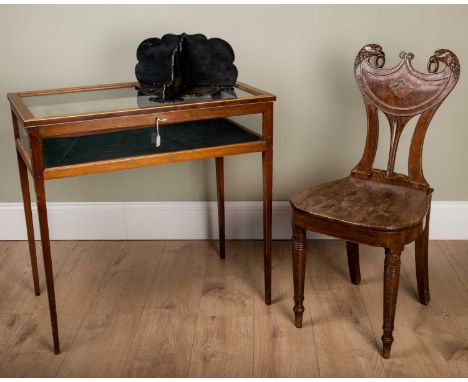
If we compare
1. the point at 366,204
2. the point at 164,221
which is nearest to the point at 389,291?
the point at 366,204

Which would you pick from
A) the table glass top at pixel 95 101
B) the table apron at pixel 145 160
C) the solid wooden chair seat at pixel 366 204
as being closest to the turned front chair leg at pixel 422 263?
the solid wooden chair seat at pixel 366 204

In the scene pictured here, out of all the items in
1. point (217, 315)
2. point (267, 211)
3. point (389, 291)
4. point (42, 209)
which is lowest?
point (217, 315)

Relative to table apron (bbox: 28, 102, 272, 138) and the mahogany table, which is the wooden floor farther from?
table apron (bbox: 28, 102, 272, 138)

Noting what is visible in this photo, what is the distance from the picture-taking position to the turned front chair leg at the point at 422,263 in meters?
2.46

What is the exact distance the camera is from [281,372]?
2193 mm

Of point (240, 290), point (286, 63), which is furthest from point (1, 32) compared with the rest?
point (240, 290)

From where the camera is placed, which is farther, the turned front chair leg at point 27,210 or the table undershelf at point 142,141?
the turned front chair leg at point 27,210

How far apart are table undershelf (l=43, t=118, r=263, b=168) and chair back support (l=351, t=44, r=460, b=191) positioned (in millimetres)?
466

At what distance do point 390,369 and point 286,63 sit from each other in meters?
1.43

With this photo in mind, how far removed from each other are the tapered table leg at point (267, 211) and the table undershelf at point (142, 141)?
0.09m

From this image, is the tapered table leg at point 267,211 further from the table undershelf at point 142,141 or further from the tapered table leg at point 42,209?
the tapered table leg at point 42,209

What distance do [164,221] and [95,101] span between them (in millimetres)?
1014

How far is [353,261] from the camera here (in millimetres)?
2719

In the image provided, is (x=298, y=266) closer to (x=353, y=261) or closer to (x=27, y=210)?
(x=353, y=261)
